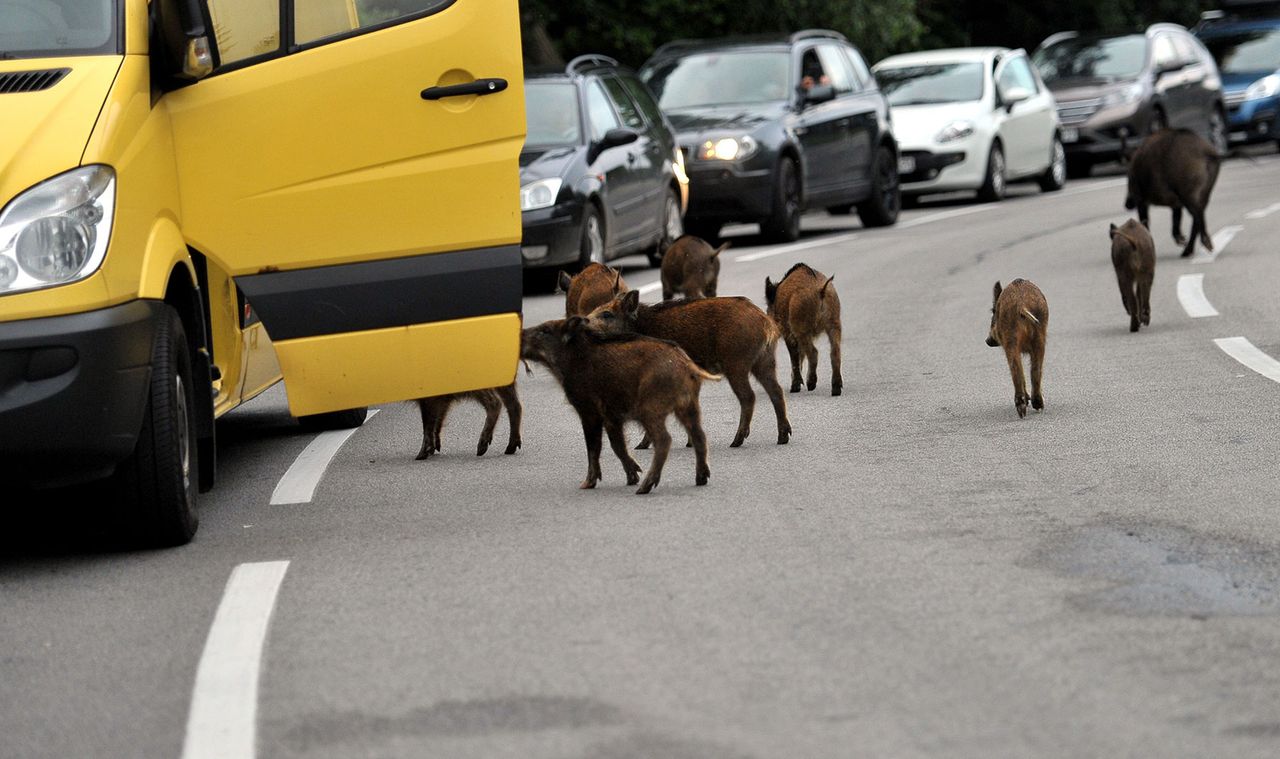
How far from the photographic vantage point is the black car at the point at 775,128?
19922mm

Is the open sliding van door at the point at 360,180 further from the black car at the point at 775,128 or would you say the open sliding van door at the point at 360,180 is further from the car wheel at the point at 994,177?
the car wheel at the point at 994,177

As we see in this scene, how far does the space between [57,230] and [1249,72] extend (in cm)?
2947

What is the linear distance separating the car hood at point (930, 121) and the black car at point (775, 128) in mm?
1633

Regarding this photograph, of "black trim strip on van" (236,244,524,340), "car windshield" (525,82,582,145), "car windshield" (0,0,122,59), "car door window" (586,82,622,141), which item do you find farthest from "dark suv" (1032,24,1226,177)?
"car windshield" (0,0,122,59)

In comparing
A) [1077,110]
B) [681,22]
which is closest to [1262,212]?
[1077,110]

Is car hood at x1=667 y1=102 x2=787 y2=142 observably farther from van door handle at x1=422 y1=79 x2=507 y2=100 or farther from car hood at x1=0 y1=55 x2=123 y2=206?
car hood at x1=0 y1=55 x2=123 y2=206

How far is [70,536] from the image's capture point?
7742 millimetres

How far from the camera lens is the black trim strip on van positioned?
298 inches

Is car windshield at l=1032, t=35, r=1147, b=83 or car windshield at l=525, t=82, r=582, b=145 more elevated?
car windshield at l=525, t=82, r=582, b=145

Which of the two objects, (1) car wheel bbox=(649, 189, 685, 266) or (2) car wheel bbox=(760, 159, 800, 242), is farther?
(2) car wheel bbox=(760, 159, 800, 242)

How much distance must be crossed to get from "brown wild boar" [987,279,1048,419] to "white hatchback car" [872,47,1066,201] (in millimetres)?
13883

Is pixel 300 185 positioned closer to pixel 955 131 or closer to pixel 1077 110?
pixel 955 131

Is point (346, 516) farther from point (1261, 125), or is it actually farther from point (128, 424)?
point (1261, 125)

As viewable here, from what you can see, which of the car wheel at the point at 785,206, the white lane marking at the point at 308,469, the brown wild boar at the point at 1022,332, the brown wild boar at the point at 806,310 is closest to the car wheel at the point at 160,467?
the white lane marking at the point at 308,469
